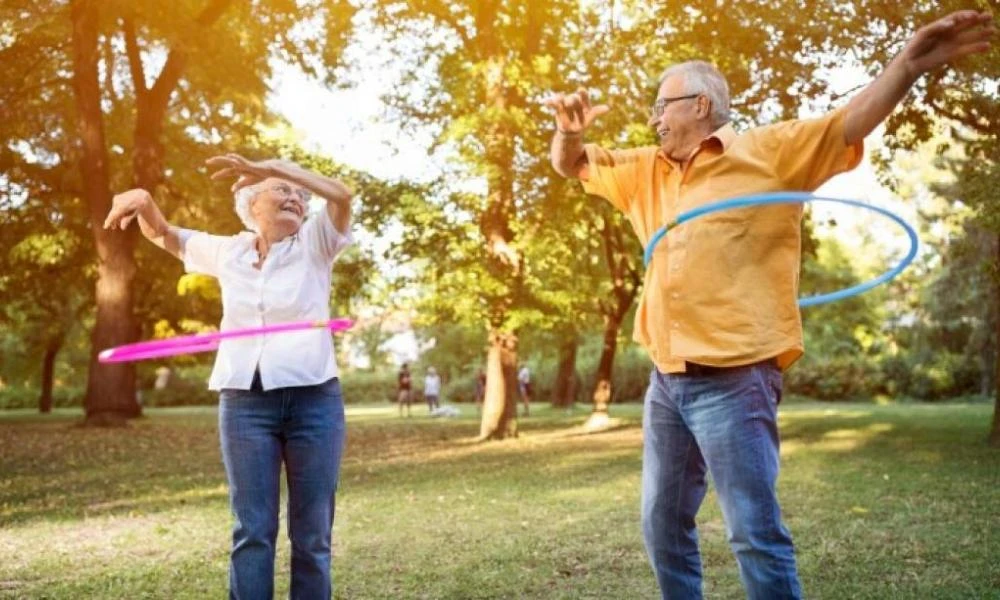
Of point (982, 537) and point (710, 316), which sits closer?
point (710, 316)

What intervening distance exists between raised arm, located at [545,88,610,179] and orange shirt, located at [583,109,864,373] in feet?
1.63

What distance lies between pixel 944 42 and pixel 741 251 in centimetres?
101

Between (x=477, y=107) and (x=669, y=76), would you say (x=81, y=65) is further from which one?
(x=669, y=76)

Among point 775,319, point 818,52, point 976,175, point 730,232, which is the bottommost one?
point 775,319

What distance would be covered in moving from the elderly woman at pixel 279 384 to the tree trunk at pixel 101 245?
21649 millimetres

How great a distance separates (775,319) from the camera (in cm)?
416

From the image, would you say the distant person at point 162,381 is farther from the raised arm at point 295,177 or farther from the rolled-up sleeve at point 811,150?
the rolled-up sleeve at point 811,150

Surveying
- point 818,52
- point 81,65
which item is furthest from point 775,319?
point 81,65

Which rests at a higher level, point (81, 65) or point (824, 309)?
point (81, 65)

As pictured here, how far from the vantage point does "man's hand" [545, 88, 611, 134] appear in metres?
4.50

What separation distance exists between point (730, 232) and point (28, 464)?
1714cm

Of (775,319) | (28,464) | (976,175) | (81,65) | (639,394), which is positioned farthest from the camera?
(639,394)

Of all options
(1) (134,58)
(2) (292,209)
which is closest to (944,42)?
(2) (292,209)

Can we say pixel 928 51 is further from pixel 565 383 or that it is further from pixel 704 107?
pixel 565 383
